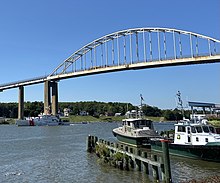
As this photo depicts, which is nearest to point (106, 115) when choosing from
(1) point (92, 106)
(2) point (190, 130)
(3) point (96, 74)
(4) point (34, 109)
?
(1) point (92, 106)

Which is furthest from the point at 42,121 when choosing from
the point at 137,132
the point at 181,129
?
the point at 181,129

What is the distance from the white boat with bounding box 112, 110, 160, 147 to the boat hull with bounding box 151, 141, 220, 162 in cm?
516

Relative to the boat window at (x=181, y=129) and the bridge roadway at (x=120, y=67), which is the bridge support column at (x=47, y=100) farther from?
the boat window at (x=181, y=129)

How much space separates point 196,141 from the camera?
21.0 meters

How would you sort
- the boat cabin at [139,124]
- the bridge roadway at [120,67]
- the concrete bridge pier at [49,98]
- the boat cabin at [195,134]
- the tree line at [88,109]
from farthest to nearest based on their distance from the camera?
the tree line at [88,109] < the concrete bridge pier at [49,98] < the bridge roadway at [120,67] < the boat cabin at [139,124] < the boat cabin at [195,134]

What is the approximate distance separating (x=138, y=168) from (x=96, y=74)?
78.7m

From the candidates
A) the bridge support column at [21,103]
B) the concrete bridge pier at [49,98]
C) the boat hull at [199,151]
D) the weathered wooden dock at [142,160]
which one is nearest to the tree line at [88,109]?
the bridge support column at [21,103]

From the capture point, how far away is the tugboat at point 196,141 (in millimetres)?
19438

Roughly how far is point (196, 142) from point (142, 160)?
248 inches

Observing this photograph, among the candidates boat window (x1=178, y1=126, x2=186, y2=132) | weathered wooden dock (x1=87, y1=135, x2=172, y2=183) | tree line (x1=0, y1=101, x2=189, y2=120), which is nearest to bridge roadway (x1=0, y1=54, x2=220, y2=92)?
tree line (x1=0, y1=101, x2=189, y2=120)

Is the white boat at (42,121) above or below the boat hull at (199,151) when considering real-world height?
above

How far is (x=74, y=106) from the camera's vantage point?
171375 millimetres

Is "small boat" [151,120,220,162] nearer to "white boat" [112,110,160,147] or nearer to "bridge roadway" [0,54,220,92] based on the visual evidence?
"white boat" [112,110,160,147]

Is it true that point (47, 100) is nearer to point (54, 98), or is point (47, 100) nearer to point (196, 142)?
point (54, 98)
